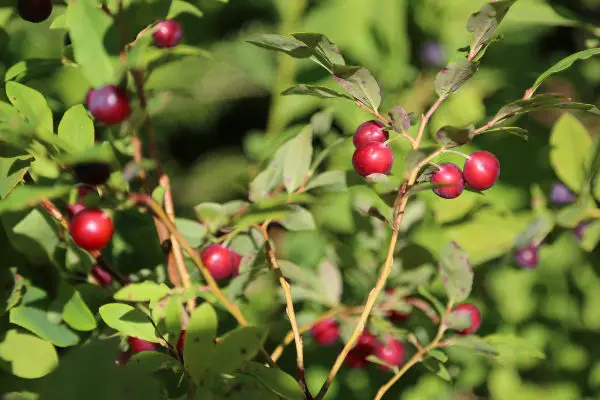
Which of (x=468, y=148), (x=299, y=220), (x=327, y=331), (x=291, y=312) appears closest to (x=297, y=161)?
(x=299, y=220)

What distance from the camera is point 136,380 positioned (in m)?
0.46

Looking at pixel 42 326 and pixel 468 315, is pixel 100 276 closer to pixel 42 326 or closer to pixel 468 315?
pixel 42 326

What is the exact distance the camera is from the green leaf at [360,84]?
58cm

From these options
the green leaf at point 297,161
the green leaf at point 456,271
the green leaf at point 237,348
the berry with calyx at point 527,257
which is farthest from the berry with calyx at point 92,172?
the berry with calyx at point 527,257

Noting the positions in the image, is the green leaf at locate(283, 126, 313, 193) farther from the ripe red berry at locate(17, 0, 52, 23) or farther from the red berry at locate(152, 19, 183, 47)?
the ripe red berry at locate(17, 0, 52, 23)

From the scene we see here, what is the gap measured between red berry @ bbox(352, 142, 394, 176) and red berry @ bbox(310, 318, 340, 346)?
0.37m

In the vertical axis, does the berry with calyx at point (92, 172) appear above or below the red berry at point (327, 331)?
above

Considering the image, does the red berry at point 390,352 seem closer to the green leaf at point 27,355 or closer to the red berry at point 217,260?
the red berry at point 217,260

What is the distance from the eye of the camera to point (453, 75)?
58cm

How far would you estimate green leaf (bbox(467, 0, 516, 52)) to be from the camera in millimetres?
566

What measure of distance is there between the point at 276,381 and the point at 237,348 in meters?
0.05

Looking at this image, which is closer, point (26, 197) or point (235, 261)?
point (26, 197)

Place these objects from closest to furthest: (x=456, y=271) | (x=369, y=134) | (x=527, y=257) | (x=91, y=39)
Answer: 1. (x=91, y=39)
2. (x=369, y=134)
3. (x=456, y=271)
4. (x=527, y=257)

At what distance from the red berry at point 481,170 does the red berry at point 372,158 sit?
0.26 feet
